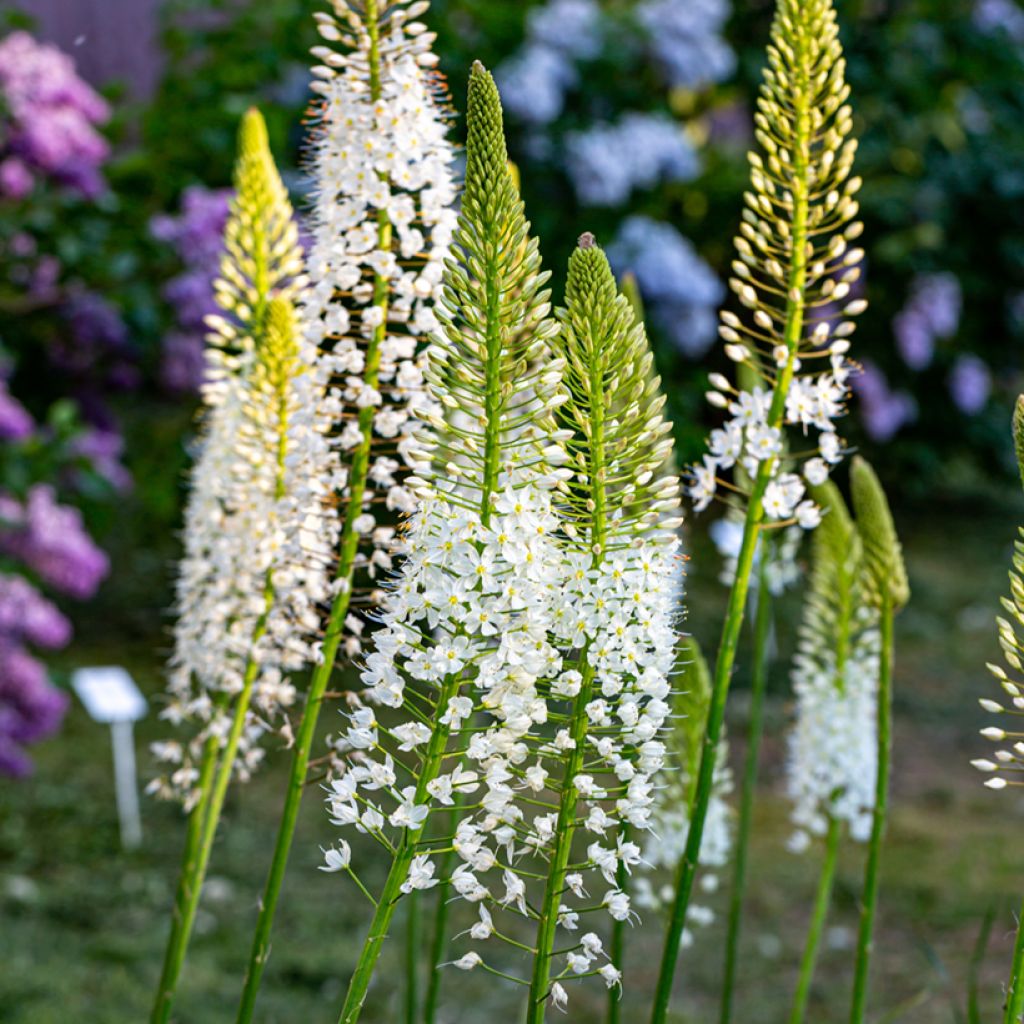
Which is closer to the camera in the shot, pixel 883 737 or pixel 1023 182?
pixel 883 737

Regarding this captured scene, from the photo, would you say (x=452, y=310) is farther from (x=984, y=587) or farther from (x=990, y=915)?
(x=984, y=587)

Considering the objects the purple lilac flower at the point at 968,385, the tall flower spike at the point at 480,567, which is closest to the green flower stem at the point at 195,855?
the tall flower spike at the point at 480,567

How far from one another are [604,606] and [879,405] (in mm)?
9160

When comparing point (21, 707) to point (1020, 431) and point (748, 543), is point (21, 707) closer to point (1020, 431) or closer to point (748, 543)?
point (748, 543)

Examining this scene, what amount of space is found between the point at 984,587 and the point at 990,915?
26.5 feet

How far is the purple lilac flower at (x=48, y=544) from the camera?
5.29 metres

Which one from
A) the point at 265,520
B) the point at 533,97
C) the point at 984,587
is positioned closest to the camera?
the point at 265,520

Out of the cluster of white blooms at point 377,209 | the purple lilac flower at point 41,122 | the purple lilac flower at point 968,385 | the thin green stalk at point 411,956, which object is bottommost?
the thin green stalk at point 411,956

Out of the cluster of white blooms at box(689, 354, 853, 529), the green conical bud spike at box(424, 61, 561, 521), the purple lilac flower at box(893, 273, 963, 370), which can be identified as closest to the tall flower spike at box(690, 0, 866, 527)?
the cluster of white blooms at box(689, 354, 853, 529)

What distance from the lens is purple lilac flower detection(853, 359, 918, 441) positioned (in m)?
10.2

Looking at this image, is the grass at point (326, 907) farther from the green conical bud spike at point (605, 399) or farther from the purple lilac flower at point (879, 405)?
the purple lilac flower at point (879, 405)

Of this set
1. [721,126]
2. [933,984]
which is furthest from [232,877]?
[721,126]

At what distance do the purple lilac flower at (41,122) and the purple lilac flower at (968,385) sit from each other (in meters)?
7.14

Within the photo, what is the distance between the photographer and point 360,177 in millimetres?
2035
